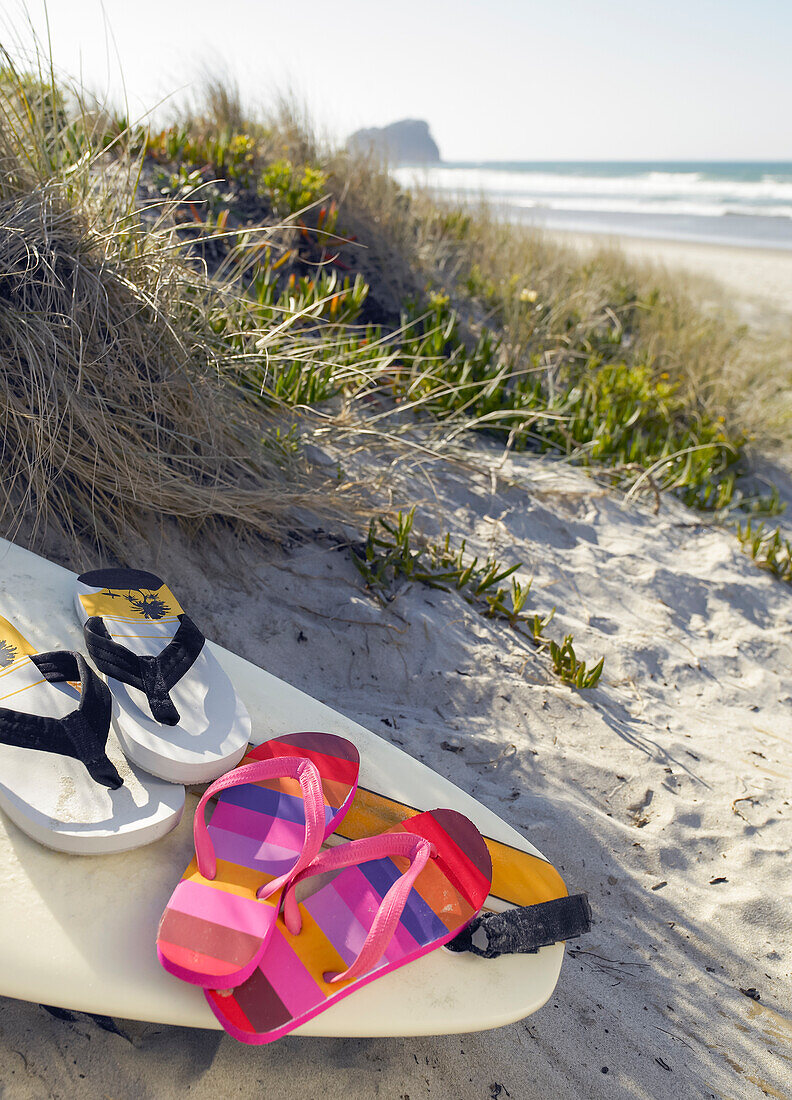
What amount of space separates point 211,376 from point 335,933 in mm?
1930

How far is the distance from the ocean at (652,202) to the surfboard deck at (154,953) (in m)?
6.13

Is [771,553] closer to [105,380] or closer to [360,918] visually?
[360,918]

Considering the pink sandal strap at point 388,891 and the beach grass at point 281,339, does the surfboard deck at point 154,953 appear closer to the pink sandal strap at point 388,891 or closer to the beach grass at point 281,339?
the pink sandal strap at point 388,891

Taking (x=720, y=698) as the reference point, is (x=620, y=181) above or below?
above

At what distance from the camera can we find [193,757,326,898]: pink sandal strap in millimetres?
1307

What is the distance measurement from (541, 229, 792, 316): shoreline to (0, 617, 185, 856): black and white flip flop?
8.01 meters

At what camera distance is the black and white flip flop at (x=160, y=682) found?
57.1 inches

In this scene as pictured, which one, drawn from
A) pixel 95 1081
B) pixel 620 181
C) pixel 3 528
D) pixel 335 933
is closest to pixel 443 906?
pixel 335 933

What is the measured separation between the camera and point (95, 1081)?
1199 mm

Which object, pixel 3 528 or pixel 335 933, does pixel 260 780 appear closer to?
pixel 335 933

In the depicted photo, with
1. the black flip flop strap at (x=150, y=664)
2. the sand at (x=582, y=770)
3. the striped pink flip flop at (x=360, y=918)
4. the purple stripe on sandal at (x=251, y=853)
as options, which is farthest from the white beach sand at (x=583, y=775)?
the black flip flop strap at (x=150, y=664)

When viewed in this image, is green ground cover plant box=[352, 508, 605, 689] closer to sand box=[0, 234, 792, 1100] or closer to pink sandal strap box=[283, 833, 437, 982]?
sand box=[0, 234, 792, 1100]

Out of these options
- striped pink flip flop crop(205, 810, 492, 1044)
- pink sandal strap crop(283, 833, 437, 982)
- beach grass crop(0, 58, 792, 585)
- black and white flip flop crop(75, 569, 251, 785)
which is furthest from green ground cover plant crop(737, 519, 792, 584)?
black and white flip flop crop(75, 569, 251, 785)

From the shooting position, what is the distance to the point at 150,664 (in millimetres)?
1600
